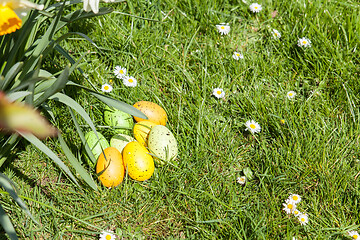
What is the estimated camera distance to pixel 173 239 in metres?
1.81

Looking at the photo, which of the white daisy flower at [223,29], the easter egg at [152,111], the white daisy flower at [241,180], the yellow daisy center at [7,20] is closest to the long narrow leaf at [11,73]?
the yellow daisy center at [7,20]

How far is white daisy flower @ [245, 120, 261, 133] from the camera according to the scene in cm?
222

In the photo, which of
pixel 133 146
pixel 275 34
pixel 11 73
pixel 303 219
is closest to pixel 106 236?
pixel 133 146

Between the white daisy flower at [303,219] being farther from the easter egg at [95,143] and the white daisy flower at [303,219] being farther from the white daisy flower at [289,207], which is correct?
the easter egg at [95,143]

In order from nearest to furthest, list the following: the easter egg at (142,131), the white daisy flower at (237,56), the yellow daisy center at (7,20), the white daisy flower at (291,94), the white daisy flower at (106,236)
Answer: the yellow daisy center at (7,20) → the white daisy flower at (106,236) → the easter egg at (142,131) → the white daisy flower at (291,94) → the white daisy flower at (237,56)

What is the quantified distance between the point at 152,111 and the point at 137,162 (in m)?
0.37

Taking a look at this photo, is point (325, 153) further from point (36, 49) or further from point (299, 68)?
point (36, 49)

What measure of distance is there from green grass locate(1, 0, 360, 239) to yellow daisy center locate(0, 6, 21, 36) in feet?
3.05

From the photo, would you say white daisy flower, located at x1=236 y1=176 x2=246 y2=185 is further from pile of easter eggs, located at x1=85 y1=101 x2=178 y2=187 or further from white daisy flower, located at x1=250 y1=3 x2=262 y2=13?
white daisy flower, located at x1=250 y1=3 x2=262 y2=13

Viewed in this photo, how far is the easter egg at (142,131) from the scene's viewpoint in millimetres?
2059

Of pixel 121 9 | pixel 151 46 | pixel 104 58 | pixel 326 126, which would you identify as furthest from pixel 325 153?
pixel 121 9

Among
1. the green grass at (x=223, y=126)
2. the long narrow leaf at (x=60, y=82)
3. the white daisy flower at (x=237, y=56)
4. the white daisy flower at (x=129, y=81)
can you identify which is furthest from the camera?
the white daisy flower at (x=237, y=56)

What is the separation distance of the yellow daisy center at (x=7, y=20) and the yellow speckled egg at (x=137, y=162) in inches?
40.0

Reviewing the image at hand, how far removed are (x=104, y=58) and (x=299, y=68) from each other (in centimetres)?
145
